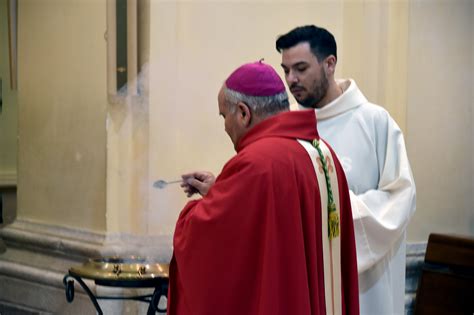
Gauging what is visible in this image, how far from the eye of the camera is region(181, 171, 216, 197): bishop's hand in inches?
117

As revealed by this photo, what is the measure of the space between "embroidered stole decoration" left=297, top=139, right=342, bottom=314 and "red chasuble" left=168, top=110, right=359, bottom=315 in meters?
0.08

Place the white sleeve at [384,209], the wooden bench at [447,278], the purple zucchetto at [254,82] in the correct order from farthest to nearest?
1. the wooden bench at [447,278]
2. the white sleeve at [384,209]
3. the purple zucchetto at [254,82]

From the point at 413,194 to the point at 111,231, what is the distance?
1829 mm

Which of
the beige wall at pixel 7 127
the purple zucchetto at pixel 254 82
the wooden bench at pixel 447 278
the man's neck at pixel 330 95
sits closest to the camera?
the purple zucchetto at pixel 254 82

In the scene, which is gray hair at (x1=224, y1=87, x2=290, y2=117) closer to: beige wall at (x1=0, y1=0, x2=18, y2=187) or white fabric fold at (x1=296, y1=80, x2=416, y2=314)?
white fabric fold at (x1=296, y1=80, x2=416, y2=314)

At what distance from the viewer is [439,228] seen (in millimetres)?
5281

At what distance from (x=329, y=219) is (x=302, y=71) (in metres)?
0.94

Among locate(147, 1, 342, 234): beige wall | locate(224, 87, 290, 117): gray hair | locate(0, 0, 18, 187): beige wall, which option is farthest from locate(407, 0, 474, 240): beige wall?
locate(0, 0, 18, 187): beige wall

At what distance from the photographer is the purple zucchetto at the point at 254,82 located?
276cm

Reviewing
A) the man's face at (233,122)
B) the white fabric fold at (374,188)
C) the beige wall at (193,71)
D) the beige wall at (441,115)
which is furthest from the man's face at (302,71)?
the beige wall at (441,115)

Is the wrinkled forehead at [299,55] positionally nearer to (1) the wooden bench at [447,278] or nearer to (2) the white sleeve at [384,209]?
(2) the white sleeve at [384,209]

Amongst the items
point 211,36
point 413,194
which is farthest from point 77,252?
point 413,194

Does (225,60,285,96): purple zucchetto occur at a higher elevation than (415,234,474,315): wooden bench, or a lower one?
higher

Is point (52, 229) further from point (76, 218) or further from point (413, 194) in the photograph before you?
point (413, 194)
